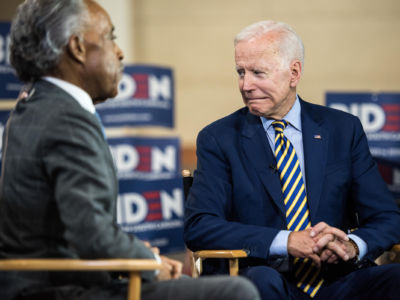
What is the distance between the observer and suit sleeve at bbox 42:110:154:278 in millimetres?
1504

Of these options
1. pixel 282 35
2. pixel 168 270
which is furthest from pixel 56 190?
pixel 282 35

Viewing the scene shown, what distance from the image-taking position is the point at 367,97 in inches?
197

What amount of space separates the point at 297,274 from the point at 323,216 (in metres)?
0.26

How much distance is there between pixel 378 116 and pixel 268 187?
9.62 feet

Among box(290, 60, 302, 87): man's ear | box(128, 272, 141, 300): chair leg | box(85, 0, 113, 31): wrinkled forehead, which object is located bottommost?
box(128, 272, 141, 300): chair leg

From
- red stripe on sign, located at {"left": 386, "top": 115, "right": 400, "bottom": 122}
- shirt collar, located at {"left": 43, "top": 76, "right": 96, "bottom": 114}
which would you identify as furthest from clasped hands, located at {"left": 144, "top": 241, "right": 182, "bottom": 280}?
red stripe on sign, located at {"left": 386, "top": 115, "right": 400, "bottom": 122}

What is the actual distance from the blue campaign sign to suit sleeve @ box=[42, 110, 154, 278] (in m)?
3.49

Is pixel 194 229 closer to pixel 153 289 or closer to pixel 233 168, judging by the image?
pixel 233 168

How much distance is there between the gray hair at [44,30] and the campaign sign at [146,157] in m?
3.39

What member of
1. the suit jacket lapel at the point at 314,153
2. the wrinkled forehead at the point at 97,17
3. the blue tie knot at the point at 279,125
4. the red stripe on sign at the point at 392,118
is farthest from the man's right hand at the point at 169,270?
the red stripe on sign at the point at 392,118

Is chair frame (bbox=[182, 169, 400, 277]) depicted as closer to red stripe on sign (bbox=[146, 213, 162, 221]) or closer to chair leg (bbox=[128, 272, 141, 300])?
chair leg (bbox=[128, 272, 141, 300])

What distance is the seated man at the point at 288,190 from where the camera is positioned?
2.29 m

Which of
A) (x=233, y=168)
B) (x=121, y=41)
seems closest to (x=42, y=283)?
(x=233, y=168)

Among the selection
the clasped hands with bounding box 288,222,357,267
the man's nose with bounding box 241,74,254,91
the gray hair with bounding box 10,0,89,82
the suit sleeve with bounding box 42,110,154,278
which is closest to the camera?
the suit sleeve with bounding box 42,110,154,278
